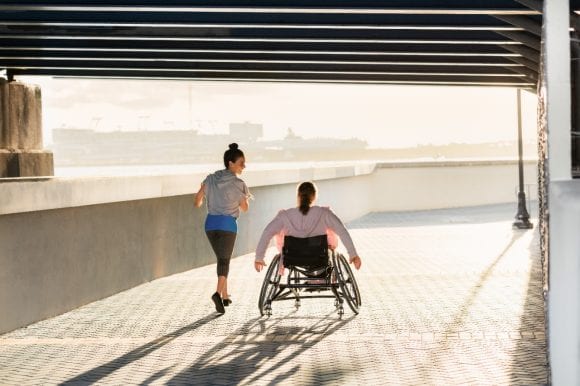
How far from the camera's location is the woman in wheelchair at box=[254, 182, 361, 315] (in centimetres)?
1157

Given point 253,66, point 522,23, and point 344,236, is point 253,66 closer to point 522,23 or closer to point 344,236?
point 522,23

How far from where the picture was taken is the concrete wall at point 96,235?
11398 mm

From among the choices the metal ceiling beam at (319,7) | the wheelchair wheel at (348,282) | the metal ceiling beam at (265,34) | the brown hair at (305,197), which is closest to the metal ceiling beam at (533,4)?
the metal ceiling beam at (319,7)

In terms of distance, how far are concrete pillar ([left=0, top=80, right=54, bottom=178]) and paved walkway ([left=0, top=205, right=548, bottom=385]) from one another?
3.35 m

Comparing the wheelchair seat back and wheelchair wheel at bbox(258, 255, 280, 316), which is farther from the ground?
the wheelchair seat back

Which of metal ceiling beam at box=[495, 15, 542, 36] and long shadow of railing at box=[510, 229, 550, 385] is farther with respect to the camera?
metal ceiling beam at box=[495, 15, 542, 36]

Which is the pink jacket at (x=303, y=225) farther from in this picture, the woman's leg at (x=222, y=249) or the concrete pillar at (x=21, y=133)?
the concrete pillar at (x=21, y=133)

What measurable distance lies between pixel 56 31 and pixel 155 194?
8.87ft

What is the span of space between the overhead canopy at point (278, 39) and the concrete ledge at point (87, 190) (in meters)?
1.90

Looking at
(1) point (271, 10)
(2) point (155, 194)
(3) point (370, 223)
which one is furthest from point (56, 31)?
(3) point (370, 223)

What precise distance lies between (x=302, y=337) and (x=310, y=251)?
128cm

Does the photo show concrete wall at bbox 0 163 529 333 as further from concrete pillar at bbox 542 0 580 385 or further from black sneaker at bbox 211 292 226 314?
concrete pillar at bbox 542 0 580 385

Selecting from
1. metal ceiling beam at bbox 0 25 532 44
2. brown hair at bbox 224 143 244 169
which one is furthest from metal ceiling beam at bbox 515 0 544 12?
brown hair at bbox 224 143 244 169

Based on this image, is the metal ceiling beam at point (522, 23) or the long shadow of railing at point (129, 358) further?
the metal ceiling beam at point (522, 23)
